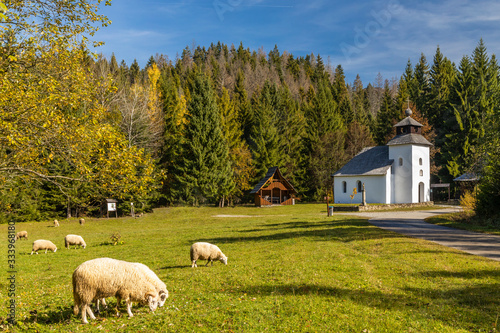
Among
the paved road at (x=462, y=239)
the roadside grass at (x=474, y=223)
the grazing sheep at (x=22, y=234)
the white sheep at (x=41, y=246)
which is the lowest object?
the grazing sheep at (x=22, y=234)

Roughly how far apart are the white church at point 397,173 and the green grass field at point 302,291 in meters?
33.4

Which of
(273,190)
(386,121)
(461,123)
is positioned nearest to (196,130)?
(273,190)

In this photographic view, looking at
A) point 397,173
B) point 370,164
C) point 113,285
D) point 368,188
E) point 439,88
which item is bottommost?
point 113,285

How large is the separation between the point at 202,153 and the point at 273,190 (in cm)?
1291

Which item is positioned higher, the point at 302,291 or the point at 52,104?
the point at 52,104

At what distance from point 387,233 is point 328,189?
147ft

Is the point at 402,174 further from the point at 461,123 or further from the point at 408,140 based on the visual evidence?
the point at 461,123

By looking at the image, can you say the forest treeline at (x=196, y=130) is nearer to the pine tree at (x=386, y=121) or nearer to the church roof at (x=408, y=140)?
the pine tree at (x=386, y=121)

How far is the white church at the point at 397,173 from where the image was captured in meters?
48.2

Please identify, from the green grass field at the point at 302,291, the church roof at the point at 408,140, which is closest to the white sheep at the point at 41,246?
the green grass field at the point at 302,291

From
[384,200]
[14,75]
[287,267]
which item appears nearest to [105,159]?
[14,75]

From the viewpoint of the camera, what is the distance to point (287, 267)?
39.0ft

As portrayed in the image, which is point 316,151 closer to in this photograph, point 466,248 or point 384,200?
point 384,200

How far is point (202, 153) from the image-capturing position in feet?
162
